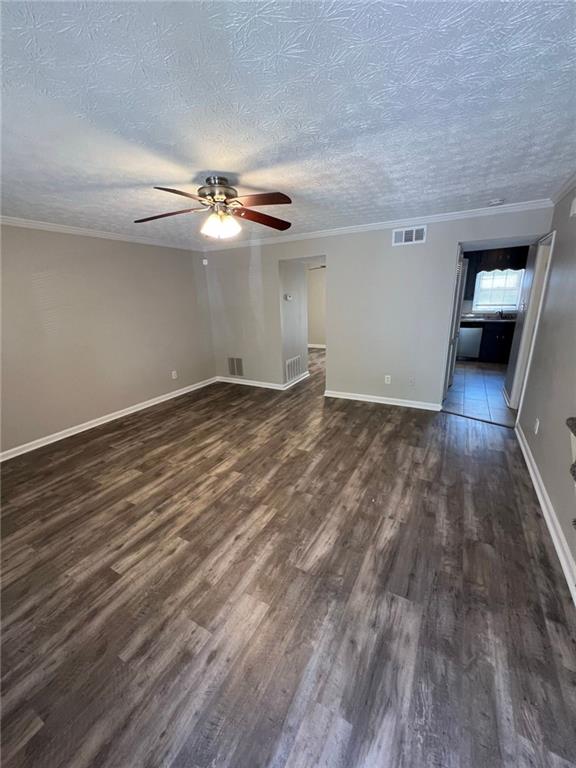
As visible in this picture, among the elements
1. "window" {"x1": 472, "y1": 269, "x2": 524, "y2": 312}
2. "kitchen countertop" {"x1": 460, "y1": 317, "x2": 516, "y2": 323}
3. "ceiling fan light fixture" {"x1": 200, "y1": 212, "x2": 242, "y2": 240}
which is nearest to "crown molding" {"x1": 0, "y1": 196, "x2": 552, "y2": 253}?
"ceiling fan light fixture" {"x1": 200, "y1": 212, "x2": 242, "y2": 240}

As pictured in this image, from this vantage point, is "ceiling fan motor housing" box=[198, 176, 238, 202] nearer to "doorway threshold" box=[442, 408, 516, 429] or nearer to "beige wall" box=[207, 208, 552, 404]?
"beige wall" box=[207, 208, 552, 404]

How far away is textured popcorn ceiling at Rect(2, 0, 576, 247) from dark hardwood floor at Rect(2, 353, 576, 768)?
241cm

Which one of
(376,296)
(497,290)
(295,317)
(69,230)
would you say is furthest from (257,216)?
(497,290)

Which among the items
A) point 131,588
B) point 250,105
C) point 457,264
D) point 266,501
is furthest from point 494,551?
point 457,264

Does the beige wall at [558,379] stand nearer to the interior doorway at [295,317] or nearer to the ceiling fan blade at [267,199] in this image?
the ceiling fan blade at [267,199]

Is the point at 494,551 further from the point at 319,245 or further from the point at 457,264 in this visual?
the point at 319,245

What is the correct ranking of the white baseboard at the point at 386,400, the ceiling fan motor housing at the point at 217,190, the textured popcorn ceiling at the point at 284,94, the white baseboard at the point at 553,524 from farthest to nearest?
the white baseboard at the point at 386,400 → the ceiling fan motor housing at the point at 217,190 → the white baseboard at the point at 553,524 → the textured popcorn ceiling at the point at 284,94

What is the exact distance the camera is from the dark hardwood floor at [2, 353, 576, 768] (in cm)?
111

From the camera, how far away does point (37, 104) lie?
52.2 inches

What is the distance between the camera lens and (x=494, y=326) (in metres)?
6.29

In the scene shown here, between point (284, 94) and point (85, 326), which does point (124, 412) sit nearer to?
point (85, 326)

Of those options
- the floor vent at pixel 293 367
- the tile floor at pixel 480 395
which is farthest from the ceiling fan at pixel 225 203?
the tile floor at pixel 480 395

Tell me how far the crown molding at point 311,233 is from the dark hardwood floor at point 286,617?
8.19 feet

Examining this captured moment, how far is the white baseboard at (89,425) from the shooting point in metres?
3.19
